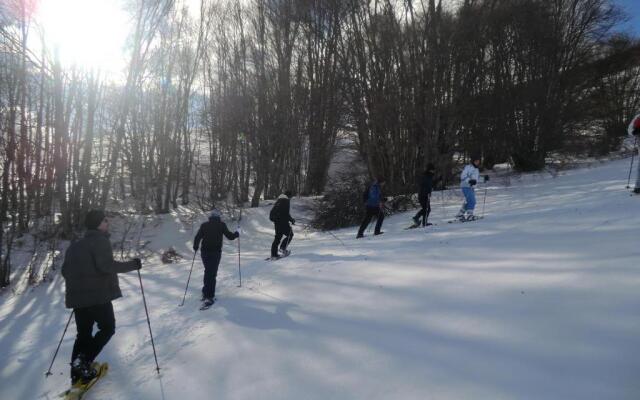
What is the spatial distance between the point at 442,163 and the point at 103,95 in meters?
16.1

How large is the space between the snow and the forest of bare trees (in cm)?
1062

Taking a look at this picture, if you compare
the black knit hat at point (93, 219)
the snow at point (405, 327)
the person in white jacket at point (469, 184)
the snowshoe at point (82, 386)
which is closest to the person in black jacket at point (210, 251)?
the snow at point (405, 327)

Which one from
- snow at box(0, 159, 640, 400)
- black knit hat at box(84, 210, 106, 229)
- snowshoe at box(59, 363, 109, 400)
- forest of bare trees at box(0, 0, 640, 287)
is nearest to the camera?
snow at box(0, 159, 640, 400)

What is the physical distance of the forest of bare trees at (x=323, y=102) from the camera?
56.0 ft

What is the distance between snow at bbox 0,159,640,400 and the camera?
3174 millimetres

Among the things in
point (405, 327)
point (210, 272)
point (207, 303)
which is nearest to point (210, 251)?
point (210, 272)

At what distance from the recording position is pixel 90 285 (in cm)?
429

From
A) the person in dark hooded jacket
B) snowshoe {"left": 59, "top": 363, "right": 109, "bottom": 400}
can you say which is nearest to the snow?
snowshoe {"left": 59, "top": 363, "right": 109, "bottom": 400}

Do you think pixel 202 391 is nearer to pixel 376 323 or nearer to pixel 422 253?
pixel 376 323

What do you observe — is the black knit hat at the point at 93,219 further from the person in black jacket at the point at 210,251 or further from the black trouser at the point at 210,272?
the black trouser at the point at 210,272

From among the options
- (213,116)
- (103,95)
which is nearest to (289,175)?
(213,116)

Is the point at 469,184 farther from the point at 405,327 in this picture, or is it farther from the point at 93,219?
the point at 93,219

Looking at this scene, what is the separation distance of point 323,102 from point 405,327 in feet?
67.2

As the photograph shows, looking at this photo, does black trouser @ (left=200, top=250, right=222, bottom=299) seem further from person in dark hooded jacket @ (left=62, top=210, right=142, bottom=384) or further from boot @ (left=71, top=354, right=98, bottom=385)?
boot @ (left=71, top=354, right=98, bottom=385)
